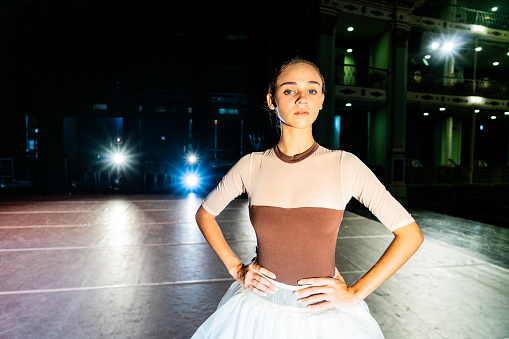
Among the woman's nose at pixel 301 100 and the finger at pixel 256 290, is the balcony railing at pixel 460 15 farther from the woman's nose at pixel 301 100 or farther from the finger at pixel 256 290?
the finger at pixel 256 290

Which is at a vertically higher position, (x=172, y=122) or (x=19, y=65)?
(x=19, y=65)

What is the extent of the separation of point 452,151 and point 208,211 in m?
21.5

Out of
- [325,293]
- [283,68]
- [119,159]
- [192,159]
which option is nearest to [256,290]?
[325,293]

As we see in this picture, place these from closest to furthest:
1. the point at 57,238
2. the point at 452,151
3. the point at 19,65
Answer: the point at 57,238
the point at 19,65
the point at 452,151

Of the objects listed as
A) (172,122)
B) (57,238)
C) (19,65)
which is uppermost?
(19,65)

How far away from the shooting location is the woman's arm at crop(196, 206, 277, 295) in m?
1.16

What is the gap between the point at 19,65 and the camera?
37.4ft

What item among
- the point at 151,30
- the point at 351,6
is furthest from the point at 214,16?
the point at 351,6

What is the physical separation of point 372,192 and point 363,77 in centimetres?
1419

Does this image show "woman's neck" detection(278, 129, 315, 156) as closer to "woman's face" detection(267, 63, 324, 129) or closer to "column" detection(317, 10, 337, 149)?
"woman's face" detection(267, 63, 324, 129)

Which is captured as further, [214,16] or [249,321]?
[214,16]

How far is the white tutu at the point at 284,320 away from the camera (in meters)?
1.11

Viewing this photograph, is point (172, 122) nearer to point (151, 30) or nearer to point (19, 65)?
point (151, 30)

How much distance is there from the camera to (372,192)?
116 cm
